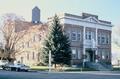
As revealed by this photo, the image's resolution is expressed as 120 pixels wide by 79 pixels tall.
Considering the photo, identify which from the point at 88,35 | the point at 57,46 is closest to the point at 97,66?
the point at 88,35

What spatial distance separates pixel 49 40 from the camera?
50406 millimetres

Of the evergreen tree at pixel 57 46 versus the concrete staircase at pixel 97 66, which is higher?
the evergreen tree at pixel 57 46

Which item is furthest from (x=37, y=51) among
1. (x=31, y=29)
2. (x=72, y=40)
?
(x=72, y=40)

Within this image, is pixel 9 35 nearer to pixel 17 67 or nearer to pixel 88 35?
pixel 88 35

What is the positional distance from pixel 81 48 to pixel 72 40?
8.29 feet

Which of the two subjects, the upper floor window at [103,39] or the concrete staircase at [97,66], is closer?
the concrete staircase at [97,66]

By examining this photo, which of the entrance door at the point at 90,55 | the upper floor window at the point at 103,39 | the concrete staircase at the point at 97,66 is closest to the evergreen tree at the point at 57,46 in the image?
the concrete staircase at the point at 97,66

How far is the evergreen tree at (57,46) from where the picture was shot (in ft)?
161

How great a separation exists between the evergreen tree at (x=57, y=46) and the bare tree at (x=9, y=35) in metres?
10.8

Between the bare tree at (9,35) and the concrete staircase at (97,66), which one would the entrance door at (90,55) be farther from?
the bare tree at (9,35)

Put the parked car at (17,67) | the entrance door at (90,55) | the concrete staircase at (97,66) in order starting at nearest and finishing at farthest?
the parked car at (17,67) → the concrete staircase at (97,66) → the entrance door at (90,55)

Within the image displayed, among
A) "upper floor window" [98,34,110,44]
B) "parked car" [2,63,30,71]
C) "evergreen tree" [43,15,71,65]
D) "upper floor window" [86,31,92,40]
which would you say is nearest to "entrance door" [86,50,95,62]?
"upper floor window" [86,31,92,40]

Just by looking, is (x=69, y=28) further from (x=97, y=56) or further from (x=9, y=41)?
(x=9, y=41)

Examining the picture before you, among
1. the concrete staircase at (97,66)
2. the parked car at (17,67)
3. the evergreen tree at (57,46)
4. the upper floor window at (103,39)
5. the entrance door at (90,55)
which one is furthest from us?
the upper floor window at (103,39)
